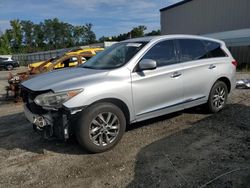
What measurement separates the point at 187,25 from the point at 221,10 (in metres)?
5.72

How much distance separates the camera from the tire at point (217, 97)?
573 cm

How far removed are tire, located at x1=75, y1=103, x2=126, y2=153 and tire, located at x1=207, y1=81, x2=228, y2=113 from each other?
235 cm

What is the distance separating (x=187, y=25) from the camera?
31.0m

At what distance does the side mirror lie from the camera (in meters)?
4.43

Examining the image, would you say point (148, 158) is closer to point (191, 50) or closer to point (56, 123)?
point (56, 123)

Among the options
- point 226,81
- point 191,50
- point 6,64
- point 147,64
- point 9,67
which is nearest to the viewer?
point 147,64

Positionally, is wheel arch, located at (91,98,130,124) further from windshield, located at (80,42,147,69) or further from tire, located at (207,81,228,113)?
tire, located at (207,81,228,113)

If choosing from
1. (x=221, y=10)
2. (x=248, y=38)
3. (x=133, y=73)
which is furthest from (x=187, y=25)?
(x=133, y=73)

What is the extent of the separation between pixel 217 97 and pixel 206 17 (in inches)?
955

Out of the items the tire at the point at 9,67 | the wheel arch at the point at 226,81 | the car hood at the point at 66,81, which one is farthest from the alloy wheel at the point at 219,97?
the tire at the point at 9,67

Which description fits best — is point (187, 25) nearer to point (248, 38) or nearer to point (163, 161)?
point (248, 38)

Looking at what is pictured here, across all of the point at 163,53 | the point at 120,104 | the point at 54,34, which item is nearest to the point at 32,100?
the point at 120,104

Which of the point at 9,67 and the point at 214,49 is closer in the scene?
the point at 214,49

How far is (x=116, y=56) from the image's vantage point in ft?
16.2
